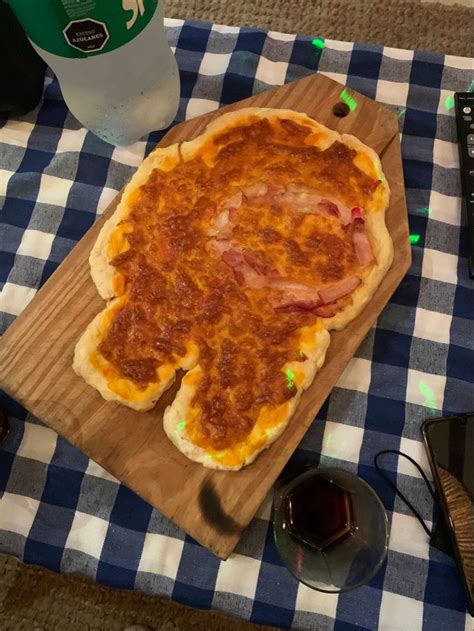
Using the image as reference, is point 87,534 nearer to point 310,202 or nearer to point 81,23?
point 310,202

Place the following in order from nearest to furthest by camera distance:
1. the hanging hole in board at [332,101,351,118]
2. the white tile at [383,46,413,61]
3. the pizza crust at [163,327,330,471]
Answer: the pizza crust at [163,327,330,471], the hanging hole in board at [332,101,351,118], the white tile at [383,46,413,61]

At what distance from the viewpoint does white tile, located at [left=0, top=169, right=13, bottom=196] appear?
4.34ft

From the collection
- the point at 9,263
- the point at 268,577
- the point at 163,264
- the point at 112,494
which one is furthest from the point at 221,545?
the point at 9,263

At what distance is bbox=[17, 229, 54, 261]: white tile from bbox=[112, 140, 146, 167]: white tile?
0.72 ft

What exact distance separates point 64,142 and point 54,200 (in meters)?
0.14

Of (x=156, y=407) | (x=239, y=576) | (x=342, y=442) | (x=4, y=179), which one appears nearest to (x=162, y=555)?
(x=239, y=576)

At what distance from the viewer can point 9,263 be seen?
1.28 meters

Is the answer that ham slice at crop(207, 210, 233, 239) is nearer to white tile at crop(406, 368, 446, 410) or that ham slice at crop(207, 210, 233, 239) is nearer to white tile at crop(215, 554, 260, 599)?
white tile at crop(406, 368, 446, 410)

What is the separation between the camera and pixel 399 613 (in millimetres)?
1055

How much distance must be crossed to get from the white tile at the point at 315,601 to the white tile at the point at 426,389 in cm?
37

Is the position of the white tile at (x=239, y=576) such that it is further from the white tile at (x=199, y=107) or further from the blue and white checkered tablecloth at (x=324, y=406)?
the white tile at (x=199, y=107)

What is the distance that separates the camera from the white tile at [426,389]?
1.14 metres

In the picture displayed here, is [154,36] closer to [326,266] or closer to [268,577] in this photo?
[326,266]

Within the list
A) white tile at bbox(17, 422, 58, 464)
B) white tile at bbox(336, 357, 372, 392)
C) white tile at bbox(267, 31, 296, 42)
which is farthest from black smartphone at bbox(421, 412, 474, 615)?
white tile at bbox(267, 31, 296, 42)
